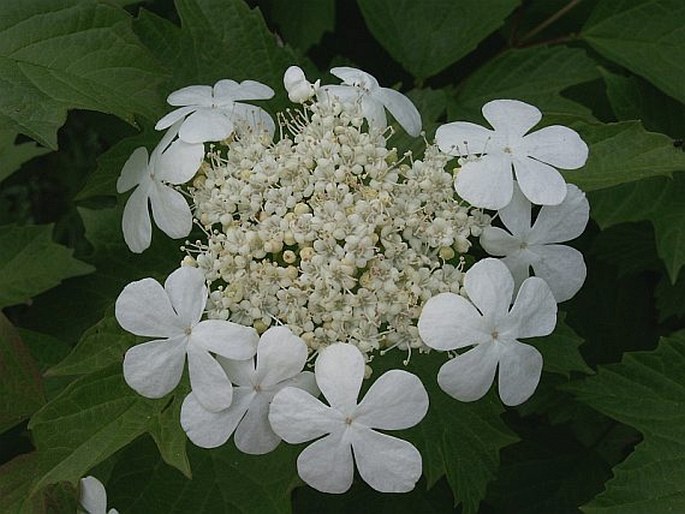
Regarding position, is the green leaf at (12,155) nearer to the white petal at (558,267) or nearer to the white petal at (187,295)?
the white petal at (187,295)

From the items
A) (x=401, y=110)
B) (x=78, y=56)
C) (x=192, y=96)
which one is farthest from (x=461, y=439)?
(x=78, y=56)

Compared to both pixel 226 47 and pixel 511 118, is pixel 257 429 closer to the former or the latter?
pixel 511 118

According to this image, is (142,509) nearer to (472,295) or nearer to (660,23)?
(472,295)

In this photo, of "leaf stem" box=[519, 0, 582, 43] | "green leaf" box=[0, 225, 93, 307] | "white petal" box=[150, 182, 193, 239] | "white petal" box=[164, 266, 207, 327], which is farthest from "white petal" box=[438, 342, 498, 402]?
"leaf stem" box=[519, 0, 582, 43]

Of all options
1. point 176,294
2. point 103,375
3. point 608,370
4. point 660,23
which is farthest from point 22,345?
point 660,23

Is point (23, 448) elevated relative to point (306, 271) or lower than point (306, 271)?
lower

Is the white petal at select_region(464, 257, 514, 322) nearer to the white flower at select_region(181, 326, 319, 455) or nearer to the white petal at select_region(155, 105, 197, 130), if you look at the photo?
the white flower at select_region(181, 326, 319, 455)
